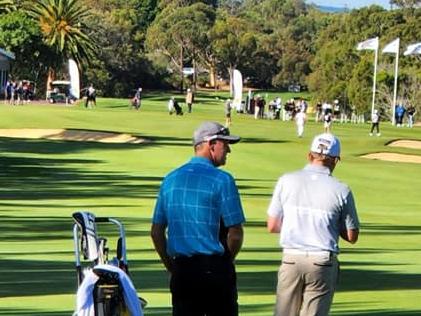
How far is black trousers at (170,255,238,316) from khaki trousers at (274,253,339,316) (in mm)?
750

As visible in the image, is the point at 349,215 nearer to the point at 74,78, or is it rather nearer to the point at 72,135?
the point at 72,135

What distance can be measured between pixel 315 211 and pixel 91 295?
194cm

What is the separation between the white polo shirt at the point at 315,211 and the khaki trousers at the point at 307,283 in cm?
9

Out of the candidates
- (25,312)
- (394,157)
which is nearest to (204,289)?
(25,312)

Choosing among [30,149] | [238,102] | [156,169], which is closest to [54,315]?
[156,169]

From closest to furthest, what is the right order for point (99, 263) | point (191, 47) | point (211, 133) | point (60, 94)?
1. point (99, 263)
2. point (211, 133)
3. point (60, 94)
4. point (191, 47)

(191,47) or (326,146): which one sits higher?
(326,146)

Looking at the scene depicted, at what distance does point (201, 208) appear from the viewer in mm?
8023

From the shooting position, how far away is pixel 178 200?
26.6 feet

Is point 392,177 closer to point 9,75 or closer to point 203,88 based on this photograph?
point 9,75

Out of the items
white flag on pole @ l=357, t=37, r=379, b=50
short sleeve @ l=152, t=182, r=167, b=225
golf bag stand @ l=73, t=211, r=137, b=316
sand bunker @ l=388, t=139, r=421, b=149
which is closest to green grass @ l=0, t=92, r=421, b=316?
sand bunker @ l=388, t=139, r=421, b=149

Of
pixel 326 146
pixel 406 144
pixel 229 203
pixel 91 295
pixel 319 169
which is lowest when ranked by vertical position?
pixel 406 144

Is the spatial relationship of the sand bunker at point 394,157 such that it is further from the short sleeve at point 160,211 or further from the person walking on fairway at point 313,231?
the short sleeve at point 160,211

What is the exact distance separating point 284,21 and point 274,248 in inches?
6964
